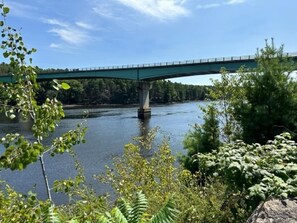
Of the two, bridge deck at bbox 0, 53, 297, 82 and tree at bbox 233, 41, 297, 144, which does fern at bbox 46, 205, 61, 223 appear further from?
bridge deck at bbox 0, 53, 297, 82

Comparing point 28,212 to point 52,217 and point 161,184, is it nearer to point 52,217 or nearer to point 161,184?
point 52,217

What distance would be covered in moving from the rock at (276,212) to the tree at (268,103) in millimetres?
9487

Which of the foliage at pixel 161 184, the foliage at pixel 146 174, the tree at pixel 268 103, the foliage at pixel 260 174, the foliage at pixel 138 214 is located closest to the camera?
the foliage at pixel 138 214

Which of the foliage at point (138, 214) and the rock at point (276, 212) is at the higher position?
the rock at point (276, 212)

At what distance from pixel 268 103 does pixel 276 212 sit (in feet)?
34.2

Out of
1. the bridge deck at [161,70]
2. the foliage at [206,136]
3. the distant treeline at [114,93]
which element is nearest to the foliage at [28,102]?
the foliage at [206,136]

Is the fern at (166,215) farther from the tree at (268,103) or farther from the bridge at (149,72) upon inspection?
the bridge at (149,72)

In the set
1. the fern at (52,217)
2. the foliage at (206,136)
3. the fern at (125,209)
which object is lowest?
the foliage at (206,136)

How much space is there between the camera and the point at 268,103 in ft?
42.3

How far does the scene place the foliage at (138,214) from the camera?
10.6 ft

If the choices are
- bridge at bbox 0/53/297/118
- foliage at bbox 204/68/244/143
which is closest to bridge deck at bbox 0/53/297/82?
bridge at bbox 0/53/297/118

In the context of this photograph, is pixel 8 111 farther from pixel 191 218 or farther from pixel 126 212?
pixel 191 218

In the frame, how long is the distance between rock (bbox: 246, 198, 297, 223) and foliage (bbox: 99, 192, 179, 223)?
0.78 metres

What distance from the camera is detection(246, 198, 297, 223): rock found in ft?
10.0
